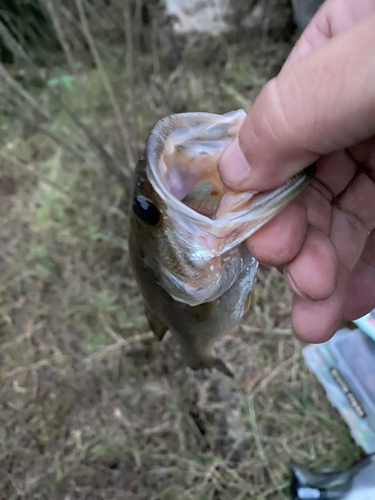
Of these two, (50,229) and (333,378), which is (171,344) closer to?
(333,378)

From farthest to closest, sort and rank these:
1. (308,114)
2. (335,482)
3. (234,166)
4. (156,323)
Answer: (335,482) < (156,323) < (234,166) < (308,114)

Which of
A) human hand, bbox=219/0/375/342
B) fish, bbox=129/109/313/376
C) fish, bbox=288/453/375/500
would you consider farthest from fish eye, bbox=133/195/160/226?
fish, bbox=288/453/375/500

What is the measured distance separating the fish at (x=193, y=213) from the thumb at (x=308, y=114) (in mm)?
58

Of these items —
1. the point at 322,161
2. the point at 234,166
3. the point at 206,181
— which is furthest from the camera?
the point at 322,161

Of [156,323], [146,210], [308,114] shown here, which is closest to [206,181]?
[146,210]

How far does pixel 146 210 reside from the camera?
800mm

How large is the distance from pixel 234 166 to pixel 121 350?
1.68 meters

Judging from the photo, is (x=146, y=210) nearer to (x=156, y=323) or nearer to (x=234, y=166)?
(x=234, y=166)

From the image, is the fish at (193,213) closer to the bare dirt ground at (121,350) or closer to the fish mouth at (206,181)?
the fish mouth at (206,181)

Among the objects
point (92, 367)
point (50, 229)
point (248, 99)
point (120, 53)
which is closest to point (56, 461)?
point (92, 367)

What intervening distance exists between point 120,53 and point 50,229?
1.29 meters

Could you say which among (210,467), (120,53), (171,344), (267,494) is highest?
(120,53)

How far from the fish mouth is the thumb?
0.03m

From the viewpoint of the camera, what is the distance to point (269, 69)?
2641 mm
